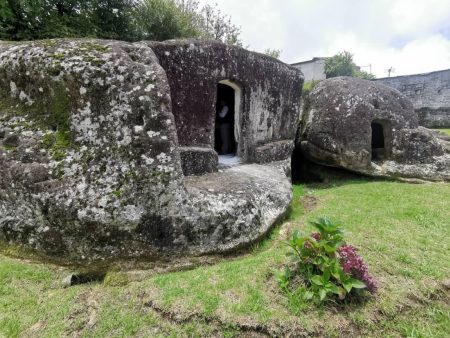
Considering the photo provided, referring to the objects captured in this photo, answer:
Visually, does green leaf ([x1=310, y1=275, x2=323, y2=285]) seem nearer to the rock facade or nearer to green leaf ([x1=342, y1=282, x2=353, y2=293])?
green leaf ([x1=342, y1=282, x2=353, y2=293])

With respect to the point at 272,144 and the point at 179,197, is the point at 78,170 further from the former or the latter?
the point at 272,144

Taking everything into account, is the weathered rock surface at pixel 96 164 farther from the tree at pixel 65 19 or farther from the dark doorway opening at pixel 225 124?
the tree at pixel 65 19

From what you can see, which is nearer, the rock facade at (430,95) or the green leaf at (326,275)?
the green leaf at (326,275)

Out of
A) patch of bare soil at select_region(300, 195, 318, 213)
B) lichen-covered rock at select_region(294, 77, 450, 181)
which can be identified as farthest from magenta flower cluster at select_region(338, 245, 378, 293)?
lichen-covered rock at select_region(294, 77, 450, 181)

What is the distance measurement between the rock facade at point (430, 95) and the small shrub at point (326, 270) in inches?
872

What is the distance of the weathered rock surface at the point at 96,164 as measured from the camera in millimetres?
3814

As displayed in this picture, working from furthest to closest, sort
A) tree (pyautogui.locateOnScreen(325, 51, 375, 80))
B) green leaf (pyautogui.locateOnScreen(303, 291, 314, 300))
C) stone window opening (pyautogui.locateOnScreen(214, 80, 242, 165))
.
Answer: tree (pyautogui.locateOnScreen(325, 51, 375, 80)) → stone window opening (pyautogui.locateOnScreen(214, 80, 242, 165)) → green leaf (pyautogui.locateOnScreen(303, 291, 314, 300))

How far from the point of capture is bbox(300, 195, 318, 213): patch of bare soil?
6869 mm

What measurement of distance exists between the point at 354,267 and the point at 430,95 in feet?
79.2

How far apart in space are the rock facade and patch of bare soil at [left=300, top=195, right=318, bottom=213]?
59.5 feet

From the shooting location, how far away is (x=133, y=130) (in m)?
4.09

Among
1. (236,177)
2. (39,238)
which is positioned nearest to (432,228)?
(236,177)

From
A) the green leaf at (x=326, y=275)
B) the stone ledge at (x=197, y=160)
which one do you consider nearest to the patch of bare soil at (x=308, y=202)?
the stone ledge at (x=197, y=160)

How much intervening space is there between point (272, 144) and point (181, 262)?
4.91m
